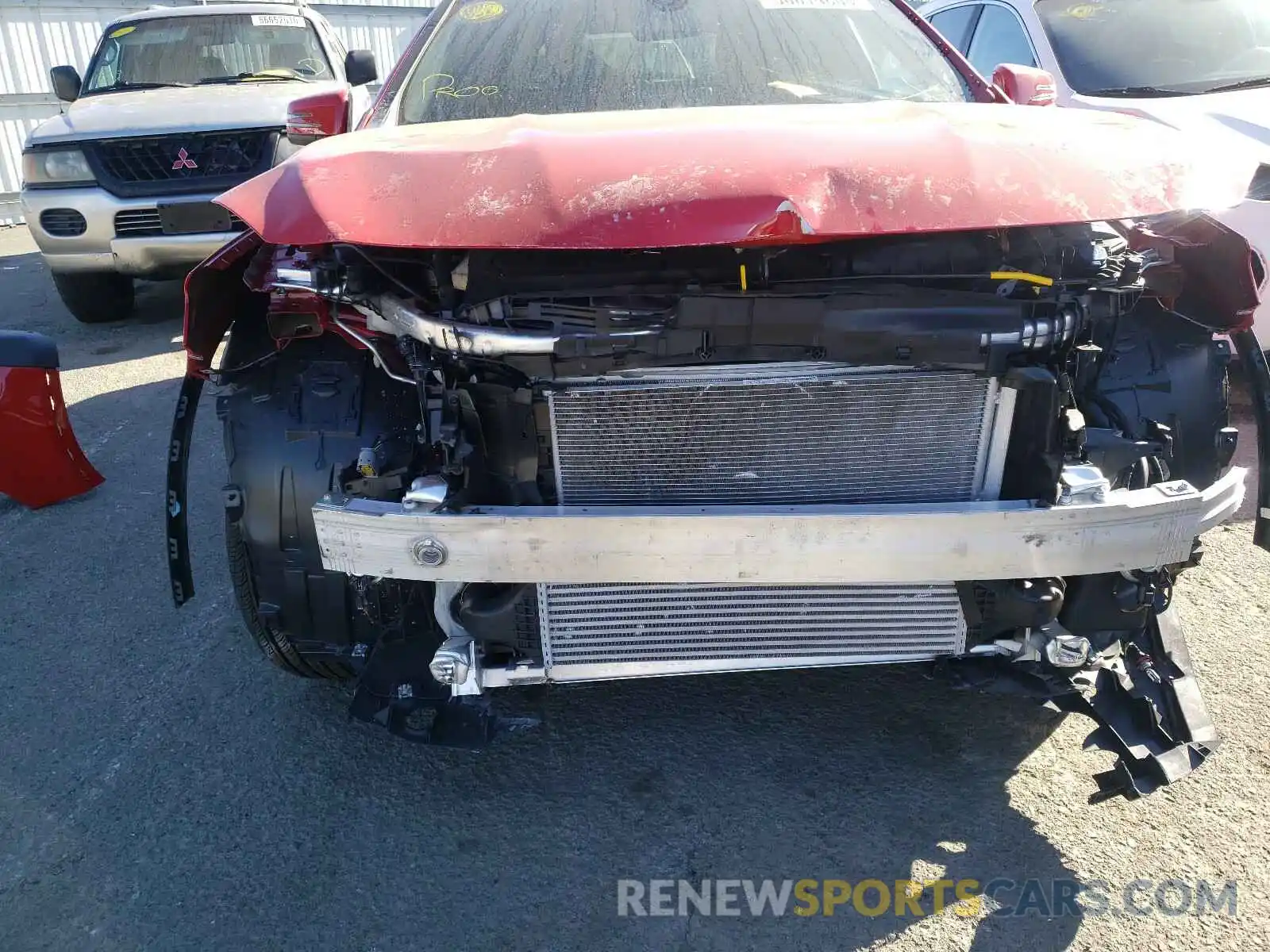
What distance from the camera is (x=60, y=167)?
6191 millimetres

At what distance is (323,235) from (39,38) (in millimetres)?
12549

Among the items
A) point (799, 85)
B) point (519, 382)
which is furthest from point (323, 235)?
point (799, 85)

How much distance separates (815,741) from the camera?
2.51 m

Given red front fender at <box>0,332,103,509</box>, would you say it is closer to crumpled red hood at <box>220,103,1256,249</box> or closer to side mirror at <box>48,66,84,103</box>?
crumpled red hood at <box>220,103,1256,249</box>

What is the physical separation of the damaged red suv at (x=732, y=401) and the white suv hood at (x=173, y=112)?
452 cm

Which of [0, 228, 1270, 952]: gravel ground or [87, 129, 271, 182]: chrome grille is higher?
[87, 129, 271, 182]: chrome grille

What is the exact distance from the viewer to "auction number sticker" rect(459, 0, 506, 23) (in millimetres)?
3268

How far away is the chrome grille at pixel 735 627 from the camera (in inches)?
84.5

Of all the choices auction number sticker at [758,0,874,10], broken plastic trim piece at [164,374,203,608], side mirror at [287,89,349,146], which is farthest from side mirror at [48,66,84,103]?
auction number sticker at [758,0,874,10]

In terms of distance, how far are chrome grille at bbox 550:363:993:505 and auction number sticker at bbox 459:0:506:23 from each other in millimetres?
1926

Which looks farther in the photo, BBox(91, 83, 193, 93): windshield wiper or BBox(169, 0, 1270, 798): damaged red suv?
BBox(91, 83, 193, 93): windshield wiper

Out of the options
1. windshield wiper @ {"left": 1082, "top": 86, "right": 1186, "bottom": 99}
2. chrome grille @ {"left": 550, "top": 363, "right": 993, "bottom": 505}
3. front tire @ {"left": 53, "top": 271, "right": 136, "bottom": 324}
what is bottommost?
front tire @ {"left": 53, "top": 271, "right": 136, "bottom": 324}

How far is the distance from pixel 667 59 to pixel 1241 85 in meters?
3.37

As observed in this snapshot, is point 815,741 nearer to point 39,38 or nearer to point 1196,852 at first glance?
point 1196,852
